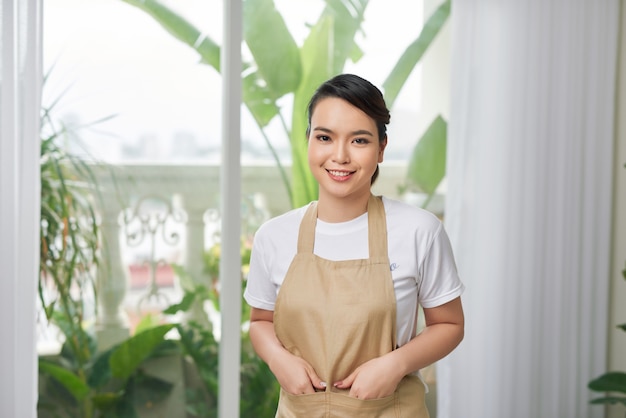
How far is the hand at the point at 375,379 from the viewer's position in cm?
134

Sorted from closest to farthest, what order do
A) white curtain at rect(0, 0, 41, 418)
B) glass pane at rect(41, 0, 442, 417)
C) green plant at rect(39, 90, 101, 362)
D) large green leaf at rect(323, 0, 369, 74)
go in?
white curtain at rect(0, 0, 41, 418) → green plant at rect(39, 90, 101, 362) → glass pane at rect(41, 0, 442, 417) → large green leaf at rect(323, 0, 369, 74)

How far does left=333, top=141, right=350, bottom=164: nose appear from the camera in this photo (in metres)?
1.37

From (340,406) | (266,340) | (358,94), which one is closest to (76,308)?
(266,340)

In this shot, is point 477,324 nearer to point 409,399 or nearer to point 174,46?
point 174,46

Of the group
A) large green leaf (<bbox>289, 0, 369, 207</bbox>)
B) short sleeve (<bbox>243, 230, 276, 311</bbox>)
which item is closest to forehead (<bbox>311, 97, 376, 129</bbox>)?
short sleeve (<bbox>243, 230, 276, 311</bbox>)

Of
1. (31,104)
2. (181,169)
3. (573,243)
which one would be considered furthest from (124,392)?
(573,243)

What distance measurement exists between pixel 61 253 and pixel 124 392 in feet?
2.10

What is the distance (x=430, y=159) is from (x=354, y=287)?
2.30m

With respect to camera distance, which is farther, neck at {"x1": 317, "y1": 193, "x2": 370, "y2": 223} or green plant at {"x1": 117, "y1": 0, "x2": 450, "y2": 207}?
green plant at {"x1": 117, "y1": 0, "x2": 450, "y2": 207}

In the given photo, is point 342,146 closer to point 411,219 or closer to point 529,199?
point 411,219

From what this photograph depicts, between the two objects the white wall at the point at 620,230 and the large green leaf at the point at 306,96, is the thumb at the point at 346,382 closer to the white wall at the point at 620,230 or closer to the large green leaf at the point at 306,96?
the large green leaf at the point at 306,96

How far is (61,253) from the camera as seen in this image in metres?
2.99

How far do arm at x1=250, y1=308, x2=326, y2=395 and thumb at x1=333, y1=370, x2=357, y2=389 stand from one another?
24mm

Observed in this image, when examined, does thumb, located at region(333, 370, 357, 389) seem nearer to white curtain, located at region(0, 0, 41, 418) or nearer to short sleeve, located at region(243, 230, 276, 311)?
short sleeve, located at region(243, 230, 276, 311)
